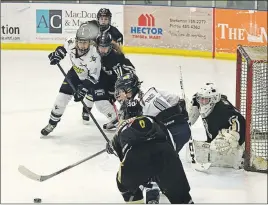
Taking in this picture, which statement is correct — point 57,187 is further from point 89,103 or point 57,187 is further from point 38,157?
point 89,103

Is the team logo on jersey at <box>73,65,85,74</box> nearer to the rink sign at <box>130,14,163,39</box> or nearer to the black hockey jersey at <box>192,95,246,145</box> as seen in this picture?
the black hockey jersey at <box>192,95,246,145</box>

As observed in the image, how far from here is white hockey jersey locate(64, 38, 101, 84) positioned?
5.42 m

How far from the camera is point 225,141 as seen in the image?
4.54m

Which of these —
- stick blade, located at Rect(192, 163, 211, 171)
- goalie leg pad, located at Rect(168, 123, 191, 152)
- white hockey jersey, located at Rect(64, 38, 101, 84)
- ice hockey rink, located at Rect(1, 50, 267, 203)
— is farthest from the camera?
white hockey jersey, located at Rect(64, 38, 101, 84)

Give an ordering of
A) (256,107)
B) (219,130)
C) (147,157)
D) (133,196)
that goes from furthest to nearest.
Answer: (256,107), (219,130), (133,196), (147,157)

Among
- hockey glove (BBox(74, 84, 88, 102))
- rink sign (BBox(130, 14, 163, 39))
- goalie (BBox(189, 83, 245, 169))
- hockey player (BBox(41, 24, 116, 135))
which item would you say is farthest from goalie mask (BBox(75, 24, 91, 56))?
rink sign (BBox(130, 14, 163, 39))

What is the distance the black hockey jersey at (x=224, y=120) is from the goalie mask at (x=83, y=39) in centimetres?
119

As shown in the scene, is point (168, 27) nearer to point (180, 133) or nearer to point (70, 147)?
point (70, 147)

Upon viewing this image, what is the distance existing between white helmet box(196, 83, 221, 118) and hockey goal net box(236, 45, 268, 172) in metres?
0.23

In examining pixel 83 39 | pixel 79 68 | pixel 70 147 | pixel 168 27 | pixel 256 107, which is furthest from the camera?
pixel 168 27

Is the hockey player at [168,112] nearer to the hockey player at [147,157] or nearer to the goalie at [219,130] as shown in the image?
the goalie at [219,130]

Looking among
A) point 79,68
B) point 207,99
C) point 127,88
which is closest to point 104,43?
point 79,68

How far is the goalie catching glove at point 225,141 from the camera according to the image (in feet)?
14.9

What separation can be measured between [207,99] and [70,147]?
132 cm
